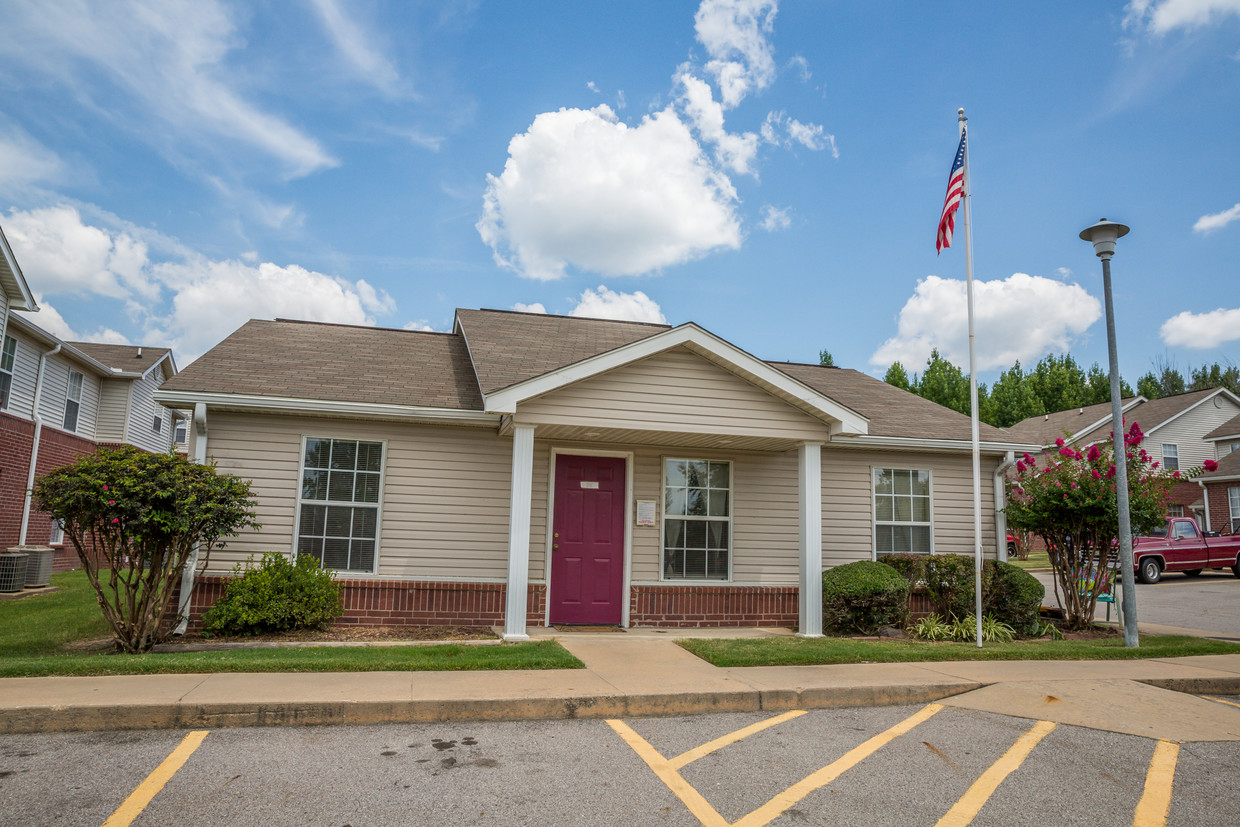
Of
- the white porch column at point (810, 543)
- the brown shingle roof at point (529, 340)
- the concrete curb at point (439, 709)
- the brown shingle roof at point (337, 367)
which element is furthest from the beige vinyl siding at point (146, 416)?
the white porch column at point (810, 543)

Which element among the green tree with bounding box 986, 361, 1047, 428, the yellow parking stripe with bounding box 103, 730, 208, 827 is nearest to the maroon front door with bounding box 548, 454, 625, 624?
the yellow parking stripe with bounding box 103, 730, 208, 827

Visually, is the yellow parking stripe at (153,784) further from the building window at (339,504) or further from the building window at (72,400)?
the building window at (72,400)

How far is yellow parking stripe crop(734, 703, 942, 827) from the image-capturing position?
3877mm

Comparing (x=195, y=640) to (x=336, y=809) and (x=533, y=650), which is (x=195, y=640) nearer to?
(x=533, y=650)

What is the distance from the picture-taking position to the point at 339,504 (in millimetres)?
9453

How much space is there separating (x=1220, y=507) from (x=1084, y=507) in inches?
994

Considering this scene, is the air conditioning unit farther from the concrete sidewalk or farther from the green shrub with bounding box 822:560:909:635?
the green shrub with bounding box 822:560:909:635

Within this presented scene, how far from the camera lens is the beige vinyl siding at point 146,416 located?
2180 centimetres

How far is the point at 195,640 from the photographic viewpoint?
8383mm

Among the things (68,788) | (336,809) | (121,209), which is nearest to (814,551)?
(336,809)

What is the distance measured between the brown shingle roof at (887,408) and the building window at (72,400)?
18507 mm

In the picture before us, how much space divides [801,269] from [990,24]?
6023 mm

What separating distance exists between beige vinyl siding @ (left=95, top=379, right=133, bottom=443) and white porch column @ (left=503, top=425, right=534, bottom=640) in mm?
18167

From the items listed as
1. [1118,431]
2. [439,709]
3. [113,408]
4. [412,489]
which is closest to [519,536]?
[412,489]
